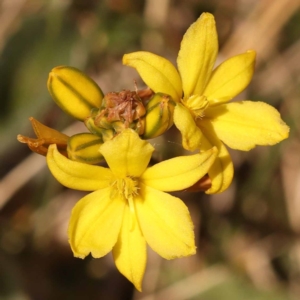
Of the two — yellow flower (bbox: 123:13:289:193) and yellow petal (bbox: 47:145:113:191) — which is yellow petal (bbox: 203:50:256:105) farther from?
yellow petal (bbox: 47:145:113:191)

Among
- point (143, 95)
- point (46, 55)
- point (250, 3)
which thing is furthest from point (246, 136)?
point (250, 3)

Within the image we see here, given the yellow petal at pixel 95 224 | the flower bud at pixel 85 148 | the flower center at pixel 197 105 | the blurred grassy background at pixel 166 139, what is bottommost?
the blurred grassy background at pixel 166 139

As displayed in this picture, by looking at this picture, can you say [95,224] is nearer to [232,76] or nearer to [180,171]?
[180,171]

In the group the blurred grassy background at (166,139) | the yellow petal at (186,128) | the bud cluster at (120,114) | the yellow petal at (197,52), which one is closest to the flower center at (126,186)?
the bud cluster at (120,114)

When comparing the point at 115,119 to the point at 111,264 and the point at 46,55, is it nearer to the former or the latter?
the point at 46,55

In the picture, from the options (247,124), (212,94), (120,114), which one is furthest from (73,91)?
(247,124)

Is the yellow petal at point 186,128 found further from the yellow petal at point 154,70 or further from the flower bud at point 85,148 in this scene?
the flower bud at point 85,148

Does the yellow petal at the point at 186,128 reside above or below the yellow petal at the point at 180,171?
above
